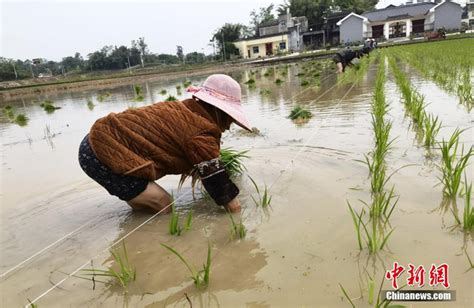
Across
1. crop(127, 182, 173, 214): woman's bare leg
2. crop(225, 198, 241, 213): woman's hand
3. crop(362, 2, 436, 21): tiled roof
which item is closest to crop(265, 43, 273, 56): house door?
crop(362, 2, 436, 21): tiled roof

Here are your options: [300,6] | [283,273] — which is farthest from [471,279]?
[300,6]

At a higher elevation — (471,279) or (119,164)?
(119,164)

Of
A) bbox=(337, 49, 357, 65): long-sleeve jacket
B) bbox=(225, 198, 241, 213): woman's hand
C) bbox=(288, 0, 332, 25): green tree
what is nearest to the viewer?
bbox=(225, 198, 241, 213): woman's hand

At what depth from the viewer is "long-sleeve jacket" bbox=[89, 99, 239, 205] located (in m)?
2.16

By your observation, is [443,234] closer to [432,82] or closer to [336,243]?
[336,243]

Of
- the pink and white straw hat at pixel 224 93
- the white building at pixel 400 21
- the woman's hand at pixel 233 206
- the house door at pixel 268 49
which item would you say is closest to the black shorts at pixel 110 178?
the woman's hand at pixel 233 206

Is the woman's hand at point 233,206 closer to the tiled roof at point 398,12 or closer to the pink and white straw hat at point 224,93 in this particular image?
the pink and white straw hat at point 224,93

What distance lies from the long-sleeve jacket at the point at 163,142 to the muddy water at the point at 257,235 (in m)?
0.34

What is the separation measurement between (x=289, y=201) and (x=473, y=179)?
4.00 feet

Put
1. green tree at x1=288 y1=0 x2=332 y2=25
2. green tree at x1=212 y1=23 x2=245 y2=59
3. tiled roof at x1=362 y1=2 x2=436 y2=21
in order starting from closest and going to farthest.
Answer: tiled roof at x1=362 y1=2 x2=436 y2=21 → green tree at x1=288 y1=0 x2=332 y2=25 → green tree at x1=212 y1=23 x2=245 y2=59

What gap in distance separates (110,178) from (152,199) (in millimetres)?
306

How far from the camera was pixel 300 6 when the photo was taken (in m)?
47.2

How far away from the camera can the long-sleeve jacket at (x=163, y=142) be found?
7.10 ft

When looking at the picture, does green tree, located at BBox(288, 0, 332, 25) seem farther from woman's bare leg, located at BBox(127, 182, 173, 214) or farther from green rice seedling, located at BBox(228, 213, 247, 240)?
green rice seedling, located at BBox(228, 213, 247, 240)
